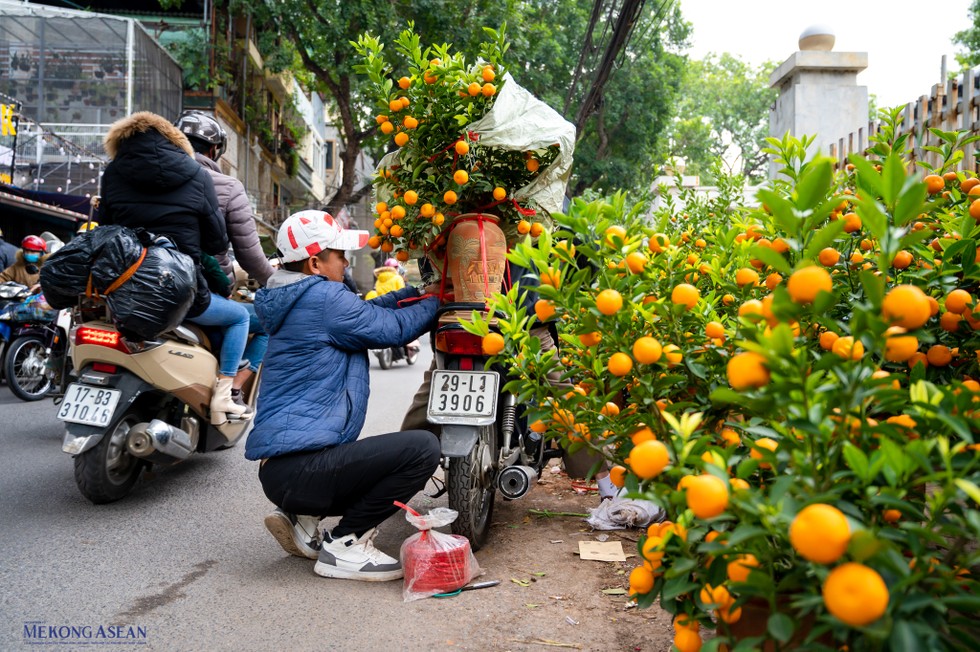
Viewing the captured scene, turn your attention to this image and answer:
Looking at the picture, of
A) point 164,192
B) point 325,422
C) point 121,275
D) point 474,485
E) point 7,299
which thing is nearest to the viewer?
point 325,422

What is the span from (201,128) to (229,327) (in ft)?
4.29

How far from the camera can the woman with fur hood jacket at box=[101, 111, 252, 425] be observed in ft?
13.8

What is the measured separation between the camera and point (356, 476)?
3.20m

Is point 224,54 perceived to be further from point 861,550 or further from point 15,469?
point 861,550

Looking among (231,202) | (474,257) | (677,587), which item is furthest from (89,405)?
(677,587)

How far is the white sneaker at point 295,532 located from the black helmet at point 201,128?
2670 millimetres

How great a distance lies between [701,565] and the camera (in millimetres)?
1619

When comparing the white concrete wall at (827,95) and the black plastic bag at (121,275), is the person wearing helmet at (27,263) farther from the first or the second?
the white concrete wall at (827,95)

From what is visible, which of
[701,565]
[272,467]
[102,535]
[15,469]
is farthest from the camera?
[15,469]

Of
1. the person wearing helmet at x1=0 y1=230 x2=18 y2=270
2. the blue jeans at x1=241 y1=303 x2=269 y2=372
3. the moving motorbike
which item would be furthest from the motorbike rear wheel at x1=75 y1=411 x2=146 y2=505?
the person wearing helmet at x1=0 y1=230 x2=18 y2=270

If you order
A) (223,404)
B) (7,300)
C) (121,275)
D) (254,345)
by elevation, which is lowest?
(223,404)

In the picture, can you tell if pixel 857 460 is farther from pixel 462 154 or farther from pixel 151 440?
pixel 151 440

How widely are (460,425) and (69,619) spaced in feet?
5.56

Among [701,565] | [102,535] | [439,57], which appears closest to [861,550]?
[701,565]
